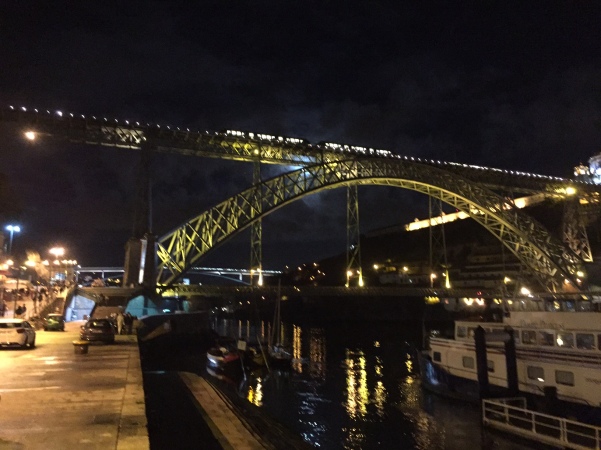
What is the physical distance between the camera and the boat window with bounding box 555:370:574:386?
19.5m

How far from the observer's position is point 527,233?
53.5 meters

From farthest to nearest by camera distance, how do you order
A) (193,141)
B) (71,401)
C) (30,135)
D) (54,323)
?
(193,141)
(54,323)
(30,135)
(71,401)

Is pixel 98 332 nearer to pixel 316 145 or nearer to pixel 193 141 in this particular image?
pixel 193 141

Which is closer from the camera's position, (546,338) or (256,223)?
(546,338)

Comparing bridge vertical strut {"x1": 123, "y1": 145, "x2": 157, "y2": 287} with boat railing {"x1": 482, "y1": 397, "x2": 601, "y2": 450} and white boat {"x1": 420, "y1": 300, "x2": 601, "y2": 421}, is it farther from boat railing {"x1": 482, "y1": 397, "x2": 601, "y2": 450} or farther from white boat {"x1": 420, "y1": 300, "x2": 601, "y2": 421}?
boat railing {"x1": 482, "y1": 397, "x2": 601, "y2": 450}

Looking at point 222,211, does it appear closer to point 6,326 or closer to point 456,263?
point 6,326

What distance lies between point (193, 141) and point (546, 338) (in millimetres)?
28202

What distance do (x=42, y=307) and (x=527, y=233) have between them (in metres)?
48.3

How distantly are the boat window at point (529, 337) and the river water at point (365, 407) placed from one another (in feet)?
13.1

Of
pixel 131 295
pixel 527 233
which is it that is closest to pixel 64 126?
pixel 131 295

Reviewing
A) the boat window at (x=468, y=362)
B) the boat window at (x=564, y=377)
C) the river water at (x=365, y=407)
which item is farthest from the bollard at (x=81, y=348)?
the boat window at (x=564, y=377)

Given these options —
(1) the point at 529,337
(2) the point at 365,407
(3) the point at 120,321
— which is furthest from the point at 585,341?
(3) the point at 120,321

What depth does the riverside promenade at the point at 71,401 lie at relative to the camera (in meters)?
8.91

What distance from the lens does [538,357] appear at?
2127 centimetres
